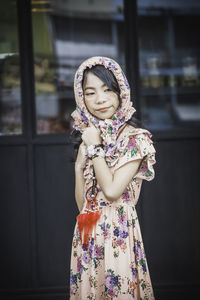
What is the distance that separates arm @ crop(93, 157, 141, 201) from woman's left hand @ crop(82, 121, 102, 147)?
12cm

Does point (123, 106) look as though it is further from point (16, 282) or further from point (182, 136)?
point (16, 282)

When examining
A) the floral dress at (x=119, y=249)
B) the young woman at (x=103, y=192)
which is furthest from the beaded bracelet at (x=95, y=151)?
the floral dress at (x=119, y=249)

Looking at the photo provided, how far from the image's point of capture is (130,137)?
240 centimetres

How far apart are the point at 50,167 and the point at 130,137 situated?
65.8 inches

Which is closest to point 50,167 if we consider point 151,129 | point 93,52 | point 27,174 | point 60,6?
point 27,174

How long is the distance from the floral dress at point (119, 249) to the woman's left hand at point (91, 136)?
0.13 meters

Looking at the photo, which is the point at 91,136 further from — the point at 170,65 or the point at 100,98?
the point at 170,65

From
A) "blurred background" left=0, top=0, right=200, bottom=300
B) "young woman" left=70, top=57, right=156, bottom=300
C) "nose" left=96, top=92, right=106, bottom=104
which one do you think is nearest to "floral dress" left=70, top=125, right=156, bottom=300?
"young woman" left=70, top=57, right=156, bottom=300

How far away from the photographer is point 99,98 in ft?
7.66

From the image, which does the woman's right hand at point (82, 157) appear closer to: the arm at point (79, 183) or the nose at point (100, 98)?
the arm at point (79, 183)

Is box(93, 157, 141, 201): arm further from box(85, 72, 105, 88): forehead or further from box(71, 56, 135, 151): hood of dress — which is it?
box(85, 72, 105, 88): forehead

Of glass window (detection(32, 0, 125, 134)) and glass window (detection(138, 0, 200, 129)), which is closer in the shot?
glass window (detection(138, 0, 200, 129))

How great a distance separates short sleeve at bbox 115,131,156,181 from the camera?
2.30 m

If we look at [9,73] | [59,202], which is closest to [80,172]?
[59,202]
